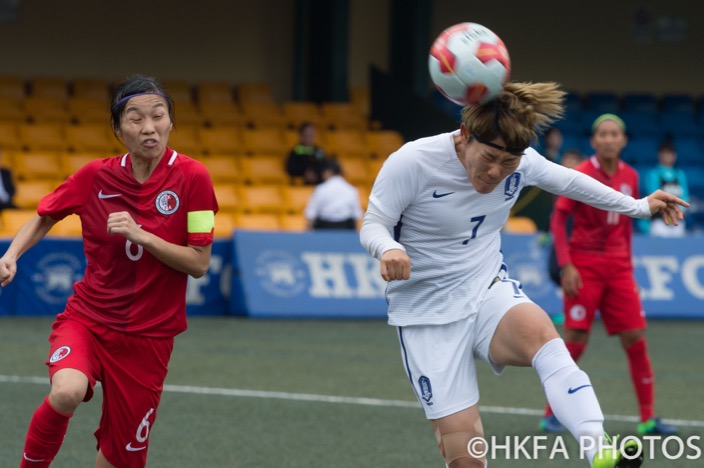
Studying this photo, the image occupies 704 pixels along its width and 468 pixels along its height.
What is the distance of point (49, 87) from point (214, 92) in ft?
8.62

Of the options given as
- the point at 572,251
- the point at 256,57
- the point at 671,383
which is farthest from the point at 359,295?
the point at 256,57

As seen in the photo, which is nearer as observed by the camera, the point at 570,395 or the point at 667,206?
the point at 570,395

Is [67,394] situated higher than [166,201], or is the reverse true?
[166,201]

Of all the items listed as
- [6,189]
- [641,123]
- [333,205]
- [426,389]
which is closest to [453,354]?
[426,389]

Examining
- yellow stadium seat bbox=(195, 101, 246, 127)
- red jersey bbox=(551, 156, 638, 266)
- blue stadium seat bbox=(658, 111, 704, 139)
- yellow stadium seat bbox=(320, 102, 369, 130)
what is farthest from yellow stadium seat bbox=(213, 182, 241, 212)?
red jersey bbox=(551, 156, 638, 266)

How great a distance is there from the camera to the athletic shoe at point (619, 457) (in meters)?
4.56

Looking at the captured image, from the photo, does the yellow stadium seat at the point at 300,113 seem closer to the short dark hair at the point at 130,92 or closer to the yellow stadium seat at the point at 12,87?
the yellow stadium seat at the point at 12,87

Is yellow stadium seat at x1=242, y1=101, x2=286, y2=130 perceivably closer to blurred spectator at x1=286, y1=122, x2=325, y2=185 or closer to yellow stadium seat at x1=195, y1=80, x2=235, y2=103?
yellow stadium seat at x1=195, y1=80, x2=235, y2=103

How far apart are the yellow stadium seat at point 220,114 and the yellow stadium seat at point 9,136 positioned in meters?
2.95

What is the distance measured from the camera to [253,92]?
68.4 feet

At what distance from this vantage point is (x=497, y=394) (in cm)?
962

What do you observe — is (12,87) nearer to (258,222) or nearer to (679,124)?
(258,222)

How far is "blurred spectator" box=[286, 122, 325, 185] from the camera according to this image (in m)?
17.1

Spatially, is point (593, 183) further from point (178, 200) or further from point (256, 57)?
point (256, 57)
